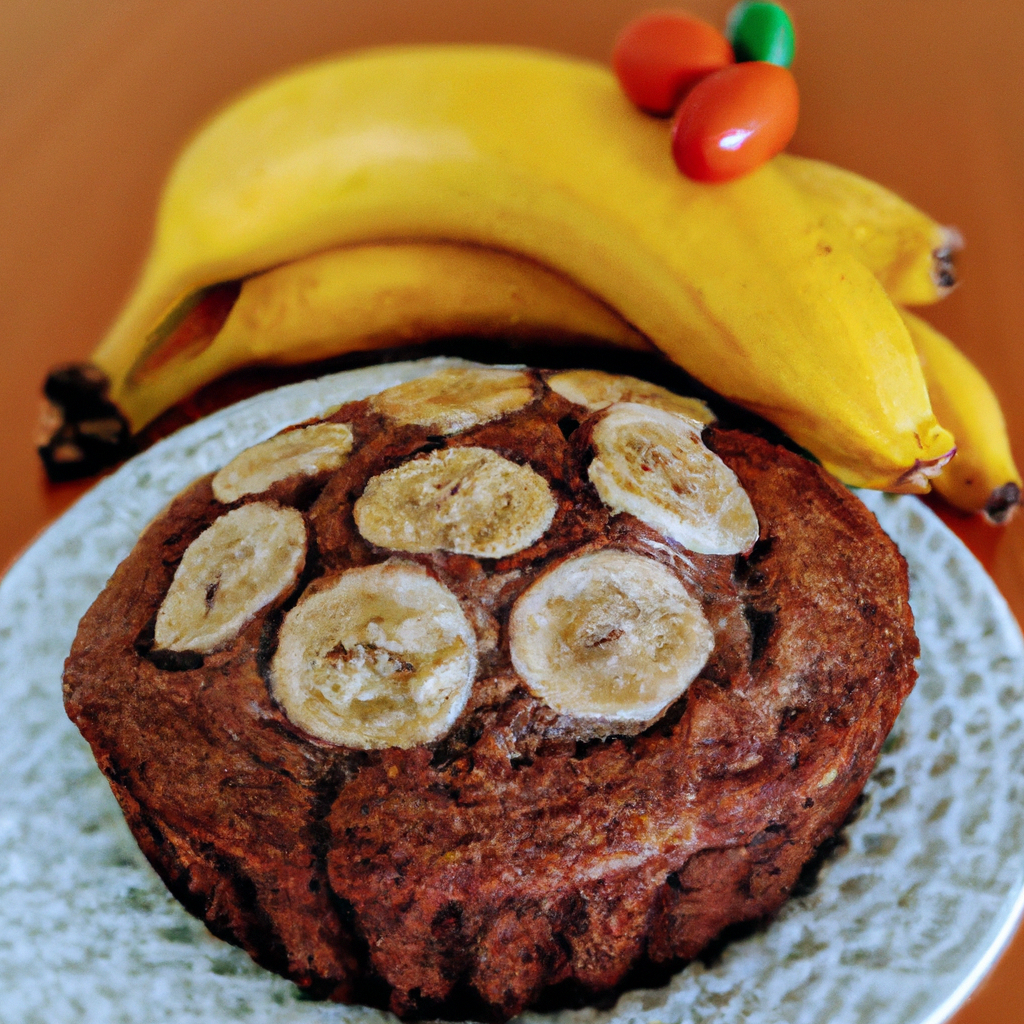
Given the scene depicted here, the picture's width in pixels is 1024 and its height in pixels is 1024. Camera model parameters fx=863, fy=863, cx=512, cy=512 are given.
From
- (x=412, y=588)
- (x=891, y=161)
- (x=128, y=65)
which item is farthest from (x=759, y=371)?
(x=128, y=65)

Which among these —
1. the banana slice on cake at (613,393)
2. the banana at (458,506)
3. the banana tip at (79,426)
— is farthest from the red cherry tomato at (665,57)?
the banana tip at (79,426)

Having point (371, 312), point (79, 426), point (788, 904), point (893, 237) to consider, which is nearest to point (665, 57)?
point (893, 237)

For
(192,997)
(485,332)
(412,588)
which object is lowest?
(192,997)

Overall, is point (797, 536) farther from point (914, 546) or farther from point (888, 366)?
point (914, 546)

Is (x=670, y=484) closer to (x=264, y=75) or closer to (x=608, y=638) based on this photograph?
(x=608, y=638)

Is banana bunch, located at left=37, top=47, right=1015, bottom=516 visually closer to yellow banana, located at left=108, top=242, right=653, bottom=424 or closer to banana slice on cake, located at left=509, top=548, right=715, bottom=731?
yellow banana, located at left=108, top=242, right=653, bottom=424
